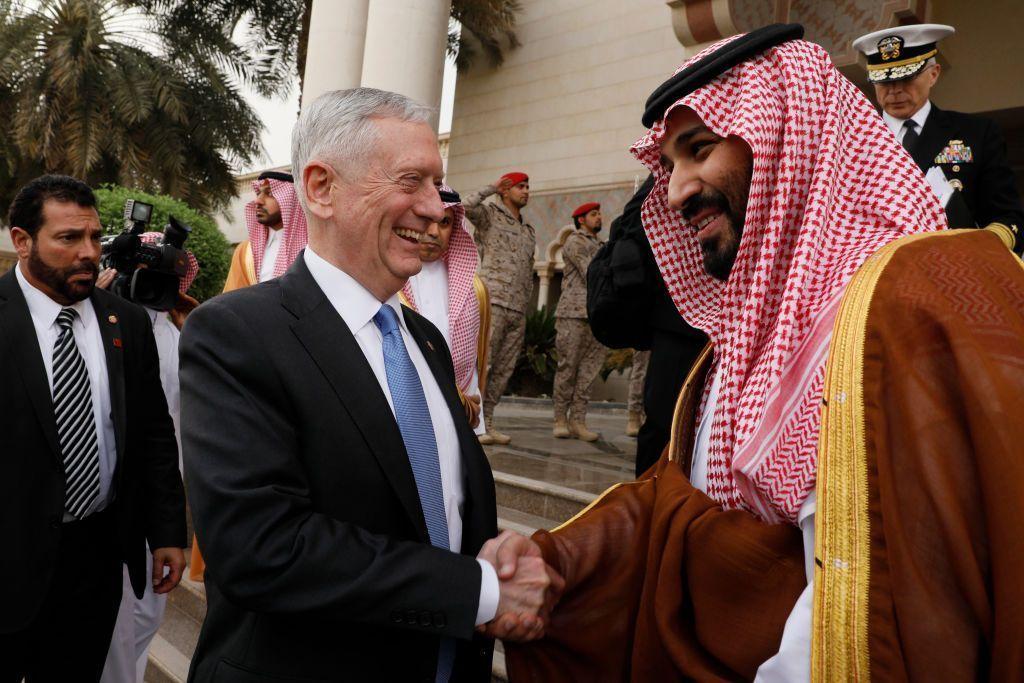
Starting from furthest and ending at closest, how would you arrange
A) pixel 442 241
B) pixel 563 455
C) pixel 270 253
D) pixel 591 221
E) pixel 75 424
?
1. pixel 591 221
2. pixel 563 455
3. pixel 270 253
4. pixel 442 241
5. pixel 75 424

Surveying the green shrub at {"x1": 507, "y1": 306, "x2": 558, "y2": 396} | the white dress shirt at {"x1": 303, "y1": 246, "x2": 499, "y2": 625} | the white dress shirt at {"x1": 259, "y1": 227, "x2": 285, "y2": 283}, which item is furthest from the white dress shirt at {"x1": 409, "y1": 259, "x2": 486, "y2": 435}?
the green shrub at {"x1": 507, "y1": 306, "x2": 558, "y2": 396}

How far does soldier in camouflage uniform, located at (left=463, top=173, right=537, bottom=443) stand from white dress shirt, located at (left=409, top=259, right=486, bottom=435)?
2.53 meters

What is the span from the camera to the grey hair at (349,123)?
61.7 inches

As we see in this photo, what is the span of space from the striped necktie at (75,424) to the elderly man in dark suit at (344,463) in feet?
4.25

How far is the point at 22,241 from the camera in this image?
283 cm

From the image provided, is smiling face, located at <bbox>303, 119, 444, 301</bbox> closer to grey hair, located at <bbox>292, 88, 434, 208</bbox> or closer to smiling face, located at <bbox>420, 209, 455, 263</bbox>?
grey hair, located at <bbox>292, 88, 434, 208</bbox>

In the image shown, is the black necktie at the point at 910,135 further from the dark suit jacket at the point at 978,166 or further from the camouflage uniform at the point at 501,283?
the camouflage uniform at the point at 501,283

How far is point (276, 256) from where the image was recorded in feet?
12.8

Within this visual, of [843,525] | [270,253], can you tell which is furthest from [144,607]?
[843,525]

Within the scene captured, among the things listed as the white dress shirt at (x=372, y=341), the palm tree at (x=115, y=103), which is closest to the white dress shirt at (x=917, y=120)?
the white dress shirt at (x=372, y=341)

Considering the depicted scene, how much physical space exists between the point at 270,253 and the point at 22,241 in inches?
50.7

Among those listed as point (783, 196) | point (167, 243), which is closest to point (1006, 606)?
point (783, 196)

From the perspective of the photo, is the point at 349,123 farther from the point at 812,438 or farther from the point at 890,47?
the point at 890,47

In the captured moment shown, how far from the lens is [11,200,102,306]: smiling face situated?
2.73 meters
